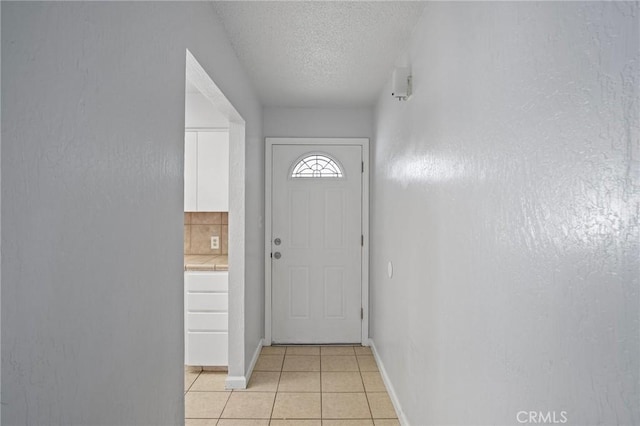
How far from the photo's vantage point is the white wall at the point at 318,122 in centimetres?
418

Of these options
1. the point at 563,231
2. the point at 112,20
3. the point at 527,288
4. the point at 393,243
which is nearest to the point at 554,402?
the point at 527,288

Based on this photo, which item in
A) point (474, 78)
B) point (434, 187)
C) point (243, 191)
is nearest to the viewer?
point (474, 78)

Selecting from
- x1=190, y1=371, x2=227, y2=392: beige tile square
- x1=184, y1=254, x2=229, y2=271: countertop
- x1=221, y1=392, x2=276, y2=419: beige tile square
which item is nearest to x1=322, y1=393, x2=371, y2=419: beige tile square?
x1=221, y1=392, x2=276, y2=419: beige tile square

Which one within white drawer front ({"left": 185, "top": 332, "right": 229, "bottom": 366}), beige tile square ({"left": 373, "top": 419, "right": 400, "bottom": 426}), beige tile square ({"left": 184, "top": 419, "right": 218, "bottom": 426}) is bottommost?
beige tile square ({"left": 184, "top": 419, "right": 218, "bottom": 426})

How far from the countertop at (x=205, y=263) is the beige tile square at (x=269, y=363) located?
98cm

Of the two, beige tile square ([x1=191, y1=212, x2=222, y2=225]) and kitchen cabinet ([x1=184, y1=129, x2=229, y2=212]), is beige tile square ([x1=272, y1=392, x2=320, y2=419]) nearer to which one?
kitchen cabinet ([x1=184, y1=129, x2=229, y2=212])

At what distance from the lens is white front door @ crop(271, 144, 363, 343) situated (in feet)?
13.7

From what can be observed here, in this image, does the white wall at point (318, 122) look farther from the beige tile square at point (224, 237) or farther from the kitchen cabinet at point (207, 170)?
the beige tile square at point (224, 237)

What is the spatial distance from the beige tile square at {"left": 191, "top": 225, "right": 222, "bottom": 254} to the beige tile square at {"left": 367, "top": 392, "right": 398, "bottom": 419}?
207cm

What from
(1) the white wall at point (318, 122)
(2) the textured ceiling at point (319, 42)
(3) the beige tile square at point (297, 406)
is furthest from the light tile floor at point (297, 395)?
(2) the textured ceiling at point (319, 42)

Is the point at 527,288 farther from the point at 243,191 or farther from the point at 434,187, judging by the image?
the point at 243,191

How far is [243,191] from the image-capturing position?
320 centimetres

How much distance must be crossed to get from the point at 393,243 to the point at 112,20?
226 cm

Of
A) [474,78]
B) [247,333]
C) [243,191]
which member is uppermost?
[474,78]
